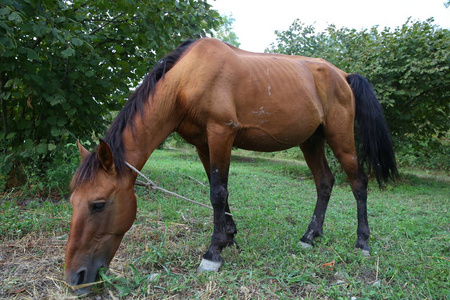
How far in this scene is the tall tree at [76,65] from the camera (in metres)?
3.75

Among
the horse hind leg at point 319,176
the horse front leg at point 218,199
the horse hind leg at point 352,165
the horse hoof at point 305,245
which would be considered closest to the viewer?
the horse front leg at point 218,199

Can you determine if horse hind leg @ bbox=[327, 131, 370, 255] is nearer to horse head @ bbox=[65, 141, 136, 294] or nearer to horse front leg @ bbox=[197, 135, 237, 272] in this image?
horse front leg @ bbox=[197, 135, 237, 272]

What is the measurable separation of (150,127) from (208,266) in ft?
4.12

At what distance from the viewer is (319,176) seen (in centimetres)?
358

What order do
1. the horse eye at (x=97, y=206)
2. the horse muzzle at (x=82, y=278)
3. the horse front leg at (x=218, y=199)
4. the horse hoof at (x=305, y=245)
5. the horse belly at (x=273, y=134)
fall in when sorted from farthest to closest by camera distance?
the horse hoof at (x=305, y=245) → the horse belly at (x=273, y=134) → the horse front leg at (x=218, y=199) → the horse eye at (x=97, y=206) → the horse muzzle at (x=82, y=278)

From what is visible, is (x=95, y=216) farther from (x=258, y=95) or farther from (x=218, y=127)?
(x=258, y=95)

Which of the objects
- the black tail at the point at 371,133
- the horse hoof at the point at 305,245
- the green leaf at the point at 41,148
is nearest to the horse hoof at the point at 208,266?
the horse hoof at the point at 305,245

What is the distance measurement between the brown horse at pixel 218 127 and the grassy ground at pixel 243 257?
0.78 feet

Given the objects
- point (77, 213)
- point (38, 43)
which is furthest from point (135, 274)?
point (38, 43)

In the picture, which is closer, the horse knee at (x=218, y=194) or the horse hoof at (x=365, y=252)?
the horse knee at (x=218, y=194)

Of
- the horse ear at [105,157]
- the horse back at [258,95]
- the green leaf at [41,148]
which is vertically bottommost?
the green leaf at [41,148]

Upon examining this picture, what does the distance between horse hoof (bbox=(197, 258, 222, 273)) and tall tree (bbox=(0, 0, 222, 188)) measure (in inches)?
107

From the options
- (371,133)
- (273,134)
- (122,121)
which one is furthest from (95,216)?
(371,133)

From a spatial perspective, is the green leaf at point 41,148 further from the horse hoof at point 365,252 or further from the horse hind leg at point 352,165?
the horse hoof at point 365,252
